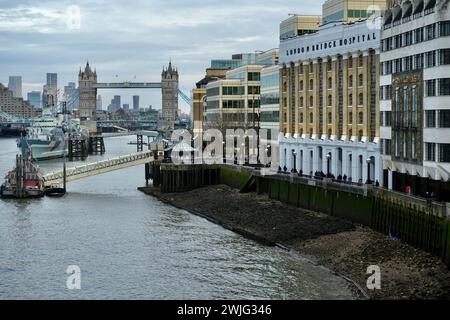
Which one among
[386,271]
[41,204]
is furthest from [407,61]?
[41,204]

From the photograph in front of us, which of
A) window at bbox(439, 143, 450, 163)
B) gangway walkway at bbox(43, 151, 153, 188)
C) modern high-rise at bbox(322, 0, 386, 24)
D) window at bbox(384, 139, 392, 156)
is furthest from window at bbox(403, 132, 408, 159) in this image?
gangway walkway at bbox(43, 151, 153, 188)

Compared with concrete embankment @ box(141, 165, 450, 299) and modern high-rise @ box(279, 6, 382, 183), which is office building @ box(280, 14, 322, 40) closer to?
modern high-rise @ box(279, 6, 382, 183)

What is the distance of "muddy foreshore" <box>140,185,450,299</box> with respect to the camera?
3200 centimetres

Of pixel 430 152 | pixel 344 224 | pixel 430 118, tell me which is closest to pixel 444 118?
pixel 430 118

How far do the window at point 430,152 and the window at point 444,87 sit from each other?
2.36 m

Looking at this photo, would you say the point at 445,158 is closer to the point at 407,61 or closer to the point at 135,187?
the point at 407,61

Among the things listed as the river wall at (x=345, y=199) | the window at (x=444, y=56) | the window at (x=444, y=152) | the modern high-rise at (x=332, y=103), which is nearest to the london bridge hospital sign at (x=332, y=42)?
the modern high-rise at (x=332, y=103)

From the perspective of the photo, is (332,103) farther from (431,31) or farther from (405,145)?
(431,31)

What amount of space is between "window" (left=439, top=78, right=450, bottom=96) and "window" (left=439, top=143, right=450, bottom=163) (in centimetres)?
220

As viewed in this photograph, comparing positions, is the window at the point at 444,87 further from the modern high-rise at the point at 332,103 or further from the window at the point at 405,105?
the modern high-rise at the point at 332,103

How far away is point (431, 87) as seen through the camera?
4291cm

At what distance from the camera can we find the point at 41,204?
63469 mm

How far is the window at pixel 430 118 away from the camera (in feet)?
140
